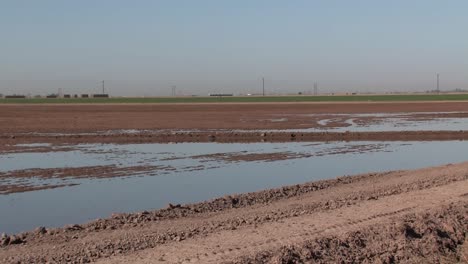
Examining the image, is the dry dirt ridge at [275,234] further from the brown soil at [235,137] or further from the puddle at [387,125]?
the puddle at [387,125]

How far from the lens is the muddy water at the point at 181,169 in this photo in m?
14.3

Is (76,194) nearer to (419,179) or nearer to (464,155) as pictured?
(419,179)

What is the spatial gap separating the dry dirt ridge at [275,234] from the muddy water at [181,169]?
8.40 feet

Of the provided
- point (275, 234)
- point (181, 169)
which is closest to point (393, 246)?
point (275, 234)

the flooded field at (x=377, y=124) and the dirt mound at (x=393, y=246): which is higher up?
the dirt mound at (x=393, y=246)

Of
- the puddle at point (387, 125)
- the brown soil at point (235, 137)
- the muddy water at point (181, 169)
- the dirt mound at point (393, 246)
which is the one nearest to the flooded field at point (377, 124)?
the puddle at point (387, 125)

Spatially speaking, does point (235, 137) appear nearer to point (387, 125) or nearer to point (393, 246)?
point (387, 125)

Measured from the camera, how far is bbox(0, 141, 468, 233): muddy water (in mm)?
14266

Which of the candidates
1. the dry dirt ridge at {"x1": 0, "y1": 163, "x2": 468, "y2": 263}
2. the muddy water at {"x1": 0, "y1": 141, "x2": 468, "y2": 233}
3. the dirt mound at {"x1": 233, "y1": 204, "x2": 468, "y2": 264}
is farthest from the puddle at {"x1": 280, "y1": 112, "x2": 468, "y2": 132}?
the dirt mound at {"x1": 233, "y1": 204, "x2": 468, "y2": 264}

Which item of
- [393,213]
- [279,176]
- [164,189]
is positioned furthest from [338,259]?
[279,176]

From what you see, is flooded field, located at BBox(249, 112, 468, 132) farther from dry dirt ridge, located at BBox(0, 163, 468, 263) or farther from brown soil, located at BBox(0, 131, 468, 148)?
dry dirt ridge, located at BBox(0, 163, 468, 263)

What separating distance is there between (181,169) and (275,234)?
12.1 m

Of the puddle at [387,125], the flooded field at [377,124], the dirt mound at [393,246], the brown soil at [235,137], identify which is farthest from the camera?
the flooded field at [377,124]

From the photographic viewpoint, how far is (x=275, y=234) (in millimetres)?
9211
